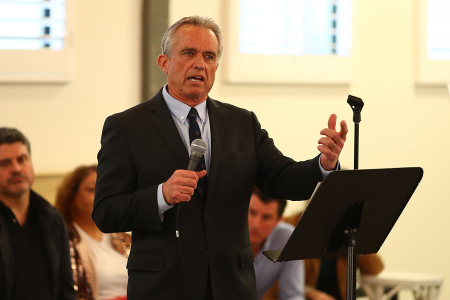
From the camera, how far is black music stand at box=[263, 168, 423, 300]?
5.62ft

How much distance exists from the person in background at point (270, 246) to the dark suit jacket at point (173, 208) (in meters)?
1.58

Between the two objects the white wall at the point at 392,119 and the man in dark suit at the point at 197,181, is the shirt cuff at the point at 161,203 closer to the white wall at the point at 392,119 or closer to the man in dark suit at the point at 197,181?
the man in dark suit at the point at 197,181

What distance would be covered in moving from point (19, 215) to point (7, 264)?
29cm

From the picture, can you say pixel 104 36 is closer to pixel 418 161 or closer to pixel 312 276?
pixel 312 276

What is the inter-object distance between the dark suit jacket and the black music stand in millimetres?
189

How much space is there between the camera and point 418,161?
189 inches

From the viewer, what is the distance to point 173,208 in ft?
6.15

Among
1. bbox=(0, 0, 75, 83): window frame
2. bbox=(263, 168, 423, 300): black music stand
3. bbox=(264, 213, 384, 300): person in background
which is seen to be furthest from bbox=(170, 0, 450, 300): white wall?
bbox=(263, 168, 423, 300): black music stand

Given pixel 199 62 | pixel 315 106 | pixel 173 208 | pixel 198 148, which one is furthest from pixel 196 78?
pixel 315 106

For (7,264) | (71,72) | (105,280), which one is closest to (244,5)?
(71,72)

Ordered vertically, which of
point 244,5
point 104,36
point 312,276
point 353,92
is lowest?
point 312,276

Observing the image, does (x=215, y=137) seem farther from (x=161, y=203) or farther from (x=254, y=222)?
(x=254, y=222)

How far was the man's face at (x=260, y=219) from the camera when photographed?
361 cm

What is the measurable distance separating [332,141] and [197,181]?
414 millimetres
